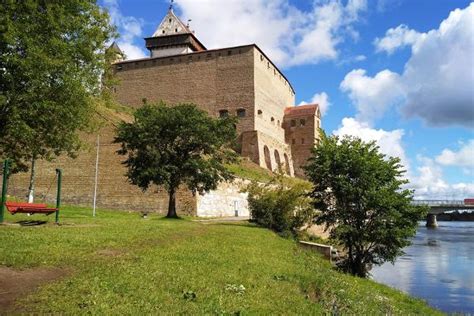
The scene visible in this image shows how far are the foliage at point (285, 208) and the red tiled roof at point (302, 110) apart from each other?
44.6 meters

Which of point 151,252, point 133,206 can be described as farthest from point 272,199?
point 151,252

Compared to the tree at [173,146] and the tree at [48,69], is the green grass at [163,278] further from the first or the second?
the tree at [173,146]

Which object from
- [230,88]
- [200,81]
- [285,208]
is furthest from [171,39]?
[285,208]

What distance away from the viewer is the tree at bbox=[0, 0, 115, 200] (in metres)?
14.9

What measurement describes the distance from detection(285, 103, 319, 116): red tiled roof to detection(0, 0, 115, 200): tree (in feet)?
164

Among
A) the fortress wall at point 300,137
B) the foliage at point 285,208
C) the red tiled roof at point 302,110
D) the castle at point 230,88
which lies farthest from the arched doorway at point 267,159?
the foliage at point 285,208

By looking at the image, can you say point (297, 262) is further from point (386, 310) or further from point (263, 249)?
point (386, 310)

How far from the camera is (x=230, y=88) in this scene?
5703 centimetres

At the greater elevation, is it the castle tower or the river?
the castle tower

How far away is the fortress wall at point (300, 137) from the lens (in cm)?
6531

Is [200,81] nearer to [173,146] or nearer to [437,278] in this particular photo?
[173,146]

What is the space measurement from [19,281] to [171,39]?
201ft

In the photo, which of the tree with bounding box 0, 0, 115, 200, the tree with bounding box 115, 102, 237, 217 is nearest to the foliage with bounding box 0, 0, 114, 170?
the tree with bounding box 0, 0, 115, 200

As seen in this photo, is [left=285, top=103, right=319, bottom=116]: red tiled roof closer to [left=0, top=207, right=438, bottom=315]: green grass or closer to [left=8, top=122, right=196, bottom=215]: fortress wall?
[left=8, top=122, right=196, bottom=215]: fortress wall
